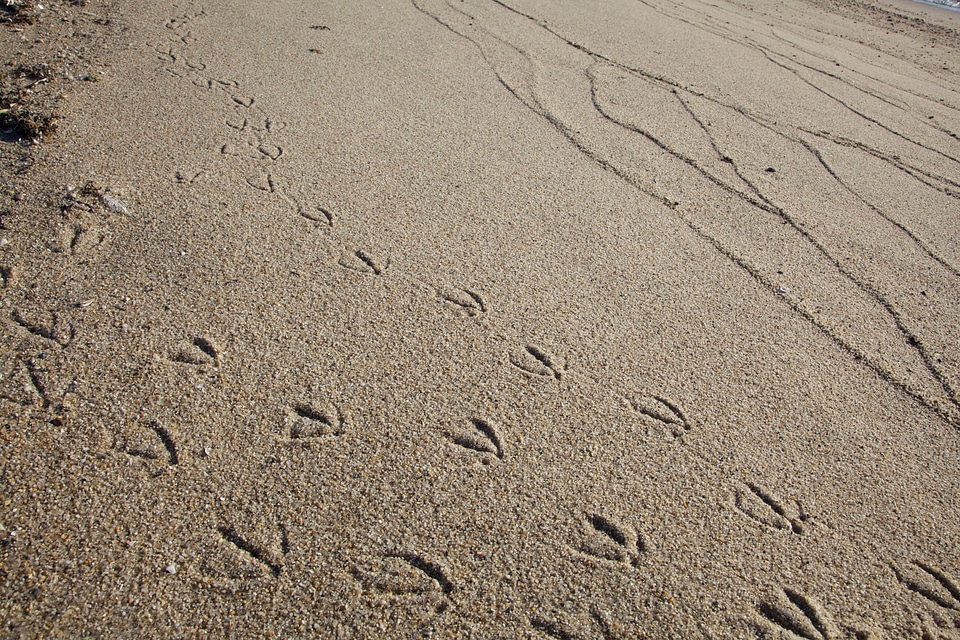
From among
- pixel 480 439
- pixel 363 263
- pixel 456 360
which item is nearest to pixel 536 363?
pixel 456 360

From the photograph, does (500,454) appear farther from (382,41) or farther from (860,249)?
(382,41)

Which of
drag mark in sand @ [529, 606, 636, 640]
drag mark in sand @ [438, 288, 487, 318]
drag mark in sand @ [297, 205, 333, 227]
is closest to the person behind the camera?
drag mark in sand @ [529, 606, 636, 640]

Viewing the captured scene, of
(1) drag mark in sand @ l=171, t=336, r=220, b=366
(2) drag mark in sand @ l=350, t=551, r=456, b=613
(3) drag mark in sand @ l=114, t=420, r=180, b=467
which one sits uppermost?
(1) drag mark in sand @ l=171, t=336, r=220, b=366

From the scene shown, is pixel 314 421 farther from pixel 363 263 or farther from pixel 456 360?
pixel 363 263

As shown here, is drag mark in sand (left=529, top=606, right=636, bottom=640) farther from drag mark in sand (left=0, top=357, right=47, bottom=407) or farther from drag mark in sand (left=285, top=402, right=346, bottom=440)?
drag mark in sand (left=0, top=357, right=47, bottom=407)

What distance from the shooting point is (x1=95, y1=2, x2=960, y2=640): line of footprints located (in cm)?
148

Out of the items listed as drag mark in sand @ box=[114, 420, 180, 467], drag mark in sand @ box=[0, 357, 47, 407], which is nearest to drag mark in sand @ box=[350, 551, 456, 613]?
drag mark in sand @ box=[114, 420, 180, 467]

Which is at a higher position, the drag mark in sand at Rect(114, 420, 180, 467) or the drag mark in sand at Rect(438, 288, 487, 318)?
the drag mark in sand at Rect(438, 288, 487, 318)

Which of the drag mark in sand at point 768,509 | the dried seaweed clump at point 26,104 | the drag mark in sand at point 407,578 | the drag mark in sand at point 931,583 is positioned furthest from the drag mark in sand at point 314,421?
the dried seaweed clump at point 26,104

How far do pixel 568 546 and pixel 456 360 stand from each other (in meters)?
0.71

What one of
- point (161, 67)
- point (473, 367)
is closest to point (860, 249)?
point (473, 367)

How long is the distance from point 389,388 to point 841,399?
4.99 ft

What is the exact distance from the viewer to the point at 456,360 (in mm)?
2061

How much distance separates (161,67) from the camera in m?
3.59
